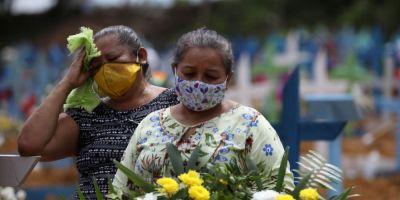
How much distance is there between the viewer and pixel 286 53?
15.5m

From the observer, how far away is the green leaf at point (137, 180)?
10.3 ft

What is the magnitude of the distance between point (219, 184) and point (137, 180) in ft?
0.87

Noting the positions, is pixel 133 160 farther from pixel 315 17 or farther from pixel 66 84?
pixel 315 17

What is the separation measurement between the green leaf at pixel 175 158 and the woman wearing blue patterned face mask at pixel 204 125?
47mm

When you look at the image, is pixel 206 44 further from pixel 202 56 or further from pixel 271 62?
pixel 271 62

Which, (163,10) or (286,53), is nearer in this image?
(286,53)

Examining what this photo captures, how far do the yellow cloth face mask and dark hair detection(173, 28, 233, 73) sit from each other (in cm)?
62

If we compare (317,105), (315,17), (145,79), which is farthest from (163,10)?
(145,79)

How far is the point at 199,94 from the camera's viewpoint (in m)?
3.30

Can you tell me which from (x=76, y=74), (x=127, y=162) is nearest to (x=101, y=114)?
(x=76, y=74)

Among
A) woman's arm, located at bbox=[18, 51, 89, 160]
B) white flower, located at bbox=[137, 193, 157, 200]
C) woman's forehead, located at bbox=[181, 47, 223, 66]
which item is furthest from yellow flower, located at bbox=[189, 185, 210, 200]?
woman's arm, located at bbox=[18, 51, 89, 160]

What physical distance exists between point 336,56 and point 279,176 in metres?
15.0

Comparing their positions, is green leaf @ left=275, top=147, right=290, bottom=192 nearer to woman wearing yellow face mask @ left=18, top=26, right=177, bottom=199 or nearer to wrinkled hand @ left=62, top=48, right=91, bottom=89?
woman wearing yellow face mask @ left=18, top=26, right=177, bottom=199

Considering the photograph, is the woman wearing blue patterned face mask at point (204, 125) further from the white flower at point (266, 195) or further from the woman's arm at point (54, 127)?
the woman's arm at point (54, 127)
